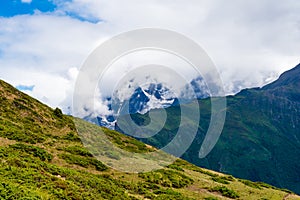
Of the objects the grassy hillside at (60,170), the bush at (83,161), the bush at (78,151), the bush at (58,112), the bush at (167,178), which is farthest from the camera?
the bush at (58,112)

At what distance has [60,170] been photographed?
92.7 ft

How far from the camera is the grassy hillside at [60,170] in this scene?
74.4ft

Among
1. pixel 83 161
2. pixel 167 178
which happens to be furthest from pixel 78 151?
pixel 167 178

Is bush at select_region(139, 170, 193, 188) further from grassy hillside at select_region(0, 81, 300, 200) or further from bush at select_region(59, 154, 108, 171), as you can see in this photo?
bush at select_region(59, 154, 108, 171)

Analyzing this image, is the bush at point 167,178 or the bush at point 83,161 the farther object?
the bush at point 167,178

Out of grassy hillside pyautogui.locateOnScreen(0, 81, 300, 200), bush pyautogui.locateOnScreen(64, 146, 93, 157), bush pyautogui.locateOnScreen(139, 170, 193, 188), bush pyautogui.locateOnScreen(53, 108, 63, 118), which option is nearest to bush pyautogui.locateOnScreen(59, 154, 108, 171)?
grassy hillside pyautogui.locateOnScreen(0, 81, 300, 200)

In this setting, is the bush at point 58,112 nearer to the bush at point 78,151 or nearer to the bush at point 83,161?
the bush at point 78,151

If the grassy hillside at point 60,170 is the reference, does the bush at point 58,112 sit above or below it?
above

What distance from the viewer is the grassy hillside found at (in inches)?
893

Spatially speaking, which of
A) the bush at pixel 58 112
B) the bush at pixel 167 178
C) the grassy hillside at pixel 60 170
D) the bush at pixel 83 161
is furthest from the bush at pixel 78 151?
the bush at pixel 58 112

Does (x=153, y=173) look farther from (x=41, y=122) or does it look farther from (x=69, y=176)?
(x=41, y=122)

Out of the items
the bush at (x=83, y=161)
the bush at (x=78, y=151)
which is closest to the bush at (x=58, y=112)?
the bush at (x=78, y=151)

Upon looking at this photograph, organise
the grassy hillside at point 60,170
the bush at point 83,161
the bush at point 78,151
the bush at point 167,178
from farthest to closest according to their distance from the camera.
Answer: the bush at point 78,151 < the bush at point 167,178 < the bush at point 83,161 < the grassy hillside at point 60,170

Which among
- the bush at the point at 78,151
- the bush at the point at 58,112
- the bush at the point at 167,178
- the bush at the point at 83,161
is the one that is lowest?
the bush at the point at 167,178
